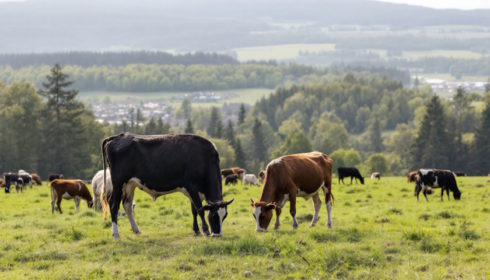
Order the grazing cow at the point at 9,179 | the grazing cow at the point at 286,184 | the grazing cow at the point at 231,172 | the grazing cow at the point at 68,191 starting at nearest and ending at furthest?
the grazing cow at the point at 286,184
the grazing cow at the point at 68,191
the grazing cow at the point at 9,179
the grazing cow at the point at 231,172

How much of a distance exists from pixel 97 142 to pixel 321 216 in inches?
2565

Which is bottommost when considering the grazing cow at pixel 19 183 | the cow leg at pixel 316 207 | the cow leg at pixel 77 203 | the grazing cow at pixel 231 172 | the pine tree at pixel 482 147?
the pine tree at pixel 482 147

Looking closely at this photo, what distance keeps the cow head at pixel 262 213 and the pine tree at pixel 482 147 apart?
3045 inches

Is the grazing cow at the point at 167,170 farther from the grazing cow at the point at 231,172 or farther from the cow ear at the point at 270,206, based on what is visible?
the grazing cow at the point at 231,172

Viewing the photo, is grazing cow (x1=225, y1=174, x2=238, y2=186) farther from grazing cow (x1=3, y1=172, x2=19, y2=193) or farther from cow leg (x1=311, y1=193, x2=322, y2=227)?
cow leg (x1=311, y1=193, x2=322, y2=227)

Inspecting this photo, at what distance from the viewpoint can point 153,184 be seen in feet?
56.2

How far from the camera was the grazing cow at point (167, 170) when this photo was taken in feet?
56.1

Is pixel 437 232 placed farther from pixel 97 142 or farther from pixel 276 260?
pixel 97 142

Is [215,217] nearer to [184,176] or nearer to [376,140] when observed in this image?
[184,176]

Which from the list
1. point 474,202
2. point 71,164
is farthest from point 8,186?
point 71,164

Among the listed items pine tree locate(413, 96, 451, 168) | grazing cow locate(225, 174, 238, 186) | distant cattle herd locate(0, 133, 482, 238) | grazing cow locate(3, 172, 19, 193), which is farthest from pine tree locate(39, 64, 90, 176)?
distant cattle herd locate(0, 133, 482, 238)

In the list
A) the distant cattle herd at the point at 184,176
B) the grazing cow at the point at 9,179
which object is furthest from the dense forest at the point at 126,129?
the distant cattle herd at the point at 184,176

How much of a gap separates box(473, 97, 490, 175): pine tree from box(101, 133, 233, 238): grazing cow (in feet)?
257

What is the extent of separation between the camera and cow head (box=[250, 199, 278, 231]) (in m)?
17.6
